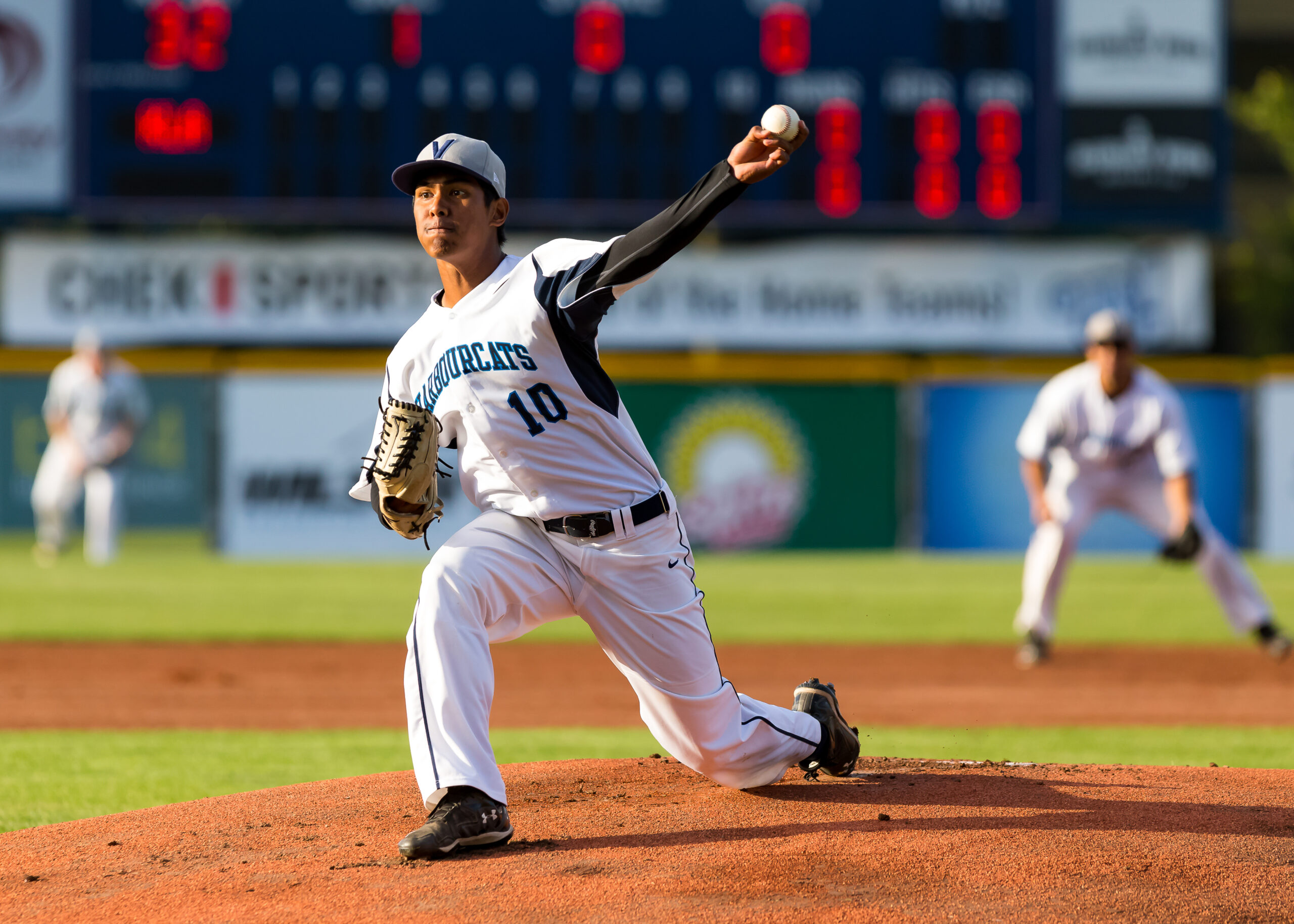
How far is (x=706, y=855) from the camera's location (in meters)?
2.82

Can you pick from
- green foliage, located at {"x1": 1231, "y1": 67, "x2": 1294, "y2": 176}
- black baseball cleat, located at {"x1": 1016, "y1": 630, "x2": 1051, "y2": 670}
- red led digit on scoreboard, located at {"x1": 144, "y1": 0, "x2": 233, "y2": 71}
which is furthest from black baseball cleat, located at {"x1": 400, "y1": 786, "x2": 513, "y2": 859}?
green foliage, located at {"x1": 1231, "y1": 67, "x2": 1294, "y2": 176}

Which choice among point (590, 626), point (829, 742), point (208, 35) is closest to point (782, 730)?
point (829, 742)

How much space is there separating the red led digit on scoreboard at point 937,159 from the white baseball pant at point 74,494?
23.1ft

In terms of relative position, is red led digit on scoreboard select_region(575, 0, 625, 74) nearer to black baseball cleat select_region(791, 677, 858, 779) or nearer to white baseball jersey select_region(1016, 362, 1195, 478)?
white baseball jersey select_region(1016, 362, 1195, 478)

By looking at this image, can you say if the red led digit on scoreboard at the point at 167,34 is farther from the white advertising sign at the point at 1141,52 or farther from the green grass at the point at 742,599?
the white advertising sign at the point at 1141,52

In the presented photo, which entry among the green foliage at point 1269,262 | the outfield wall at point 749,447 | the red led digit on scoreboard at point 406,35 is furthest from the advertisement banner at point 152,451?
the green foliage at point 1269,262

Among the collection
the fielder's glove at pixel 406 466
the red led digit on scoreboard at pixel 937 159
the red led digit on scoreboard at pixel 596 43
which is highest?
the red led digit on scoreboard at pixel 596 43

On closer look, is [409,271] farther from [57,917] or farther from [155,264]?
[57,917]

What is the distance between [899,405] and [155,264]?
698 centimetres

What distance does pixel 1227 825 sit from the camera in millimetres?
3092

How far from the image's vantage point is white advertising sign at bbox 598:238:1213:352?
14.5 metres

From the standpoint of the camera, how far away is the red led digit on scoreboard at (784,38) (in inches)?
509

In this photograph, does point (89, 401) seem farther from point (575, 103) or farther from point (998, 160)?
point (998, 160)

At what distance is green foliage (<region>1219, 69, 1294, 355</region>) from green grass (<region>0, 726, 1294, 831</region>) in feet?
44.1
